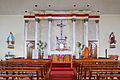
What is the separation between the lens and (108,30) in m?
14.8

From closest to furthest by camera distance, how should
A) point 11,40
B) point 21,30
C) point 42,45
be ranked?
point 42,45, point 11,40, point 21,30

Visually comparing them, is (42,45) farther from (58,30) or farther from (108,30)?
(108,30)

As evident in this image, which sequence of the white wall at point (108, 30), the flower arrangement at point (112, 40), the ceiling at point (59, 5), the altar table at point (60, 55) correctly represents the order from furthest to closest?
the white wall at point (108, 30), the flower arrangement at point (112, 40), the altar table at point (60, 55), the ceiling at point (59, 5)

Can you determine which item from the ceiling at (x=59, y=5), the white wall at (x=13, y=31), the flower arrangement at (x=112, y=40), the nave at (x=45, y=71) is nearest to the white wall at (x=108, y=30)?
the flower arrangement at (x=112, y=40)

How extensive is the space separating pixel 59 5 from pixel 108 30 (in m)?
5.90

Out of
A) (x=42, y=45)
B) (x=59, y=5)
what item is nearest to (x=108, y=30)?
(x=59, y=5)

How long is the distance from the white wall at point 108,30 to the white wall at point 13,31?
8527mm

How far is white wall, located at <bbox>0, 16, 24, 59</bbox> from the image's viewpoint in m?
14.8

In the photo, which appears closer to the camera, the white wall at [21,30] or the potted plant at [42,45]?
the potted plant at [42,45]

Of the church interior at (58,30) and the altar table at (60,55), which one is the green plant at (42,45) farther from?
the altar table at (60,55)

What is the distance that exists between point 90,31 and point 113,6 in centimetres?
329

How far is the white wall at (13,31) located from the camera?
48.6 feet

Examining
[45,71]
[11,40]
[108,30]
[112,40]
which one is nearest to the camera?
[45,71]

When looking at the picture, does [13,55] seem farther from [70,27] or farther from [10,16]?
[70,27]
